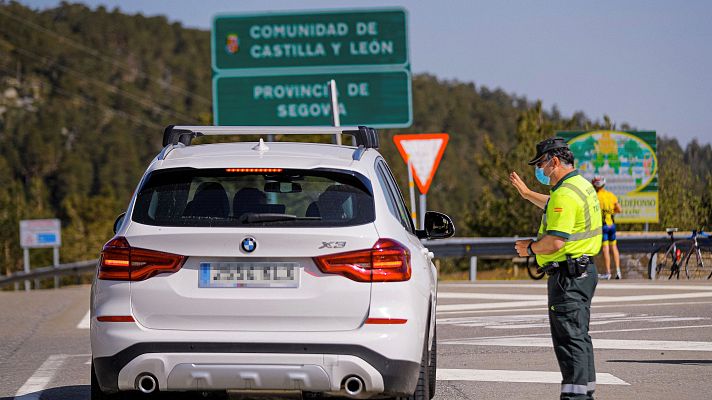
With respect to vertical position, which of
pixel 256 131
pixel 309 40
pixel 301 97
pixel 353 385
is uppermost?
pixel 309 40

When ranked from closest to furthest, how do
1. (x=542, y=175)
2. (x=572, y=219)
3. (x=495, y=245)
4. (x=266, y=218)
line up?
(x=266, y=218) → (x=572, y=219) → (x=542, y=175) → (x=495, y=245)

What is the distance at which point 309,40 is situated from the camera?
24922 millimetres

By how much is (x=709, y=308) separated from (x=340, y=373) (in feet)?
33.7

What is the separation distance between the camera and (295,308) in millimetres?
6047

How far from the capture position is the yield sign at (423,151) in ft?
75.8

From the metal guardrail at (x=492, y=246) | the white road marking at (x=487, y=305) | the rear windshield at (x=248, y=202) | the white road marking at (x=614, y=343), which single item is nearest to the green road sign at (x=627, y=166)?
the metal guardrail at (x=492, y=246)

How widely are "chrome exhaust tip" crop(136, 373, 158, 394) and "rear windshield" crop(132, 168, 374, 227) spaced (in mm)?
764

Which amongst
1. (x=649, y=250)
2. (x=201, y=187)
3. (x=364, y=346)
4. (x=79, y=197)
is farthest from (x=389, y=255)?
(x=79, y=197)

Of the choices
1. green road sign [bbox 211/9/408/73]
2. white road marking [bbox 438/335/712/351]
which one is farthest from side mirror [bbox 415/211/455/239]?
green road sign [bbox 211/9/408/73]

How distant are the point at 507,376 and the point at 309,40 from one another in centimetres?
1636

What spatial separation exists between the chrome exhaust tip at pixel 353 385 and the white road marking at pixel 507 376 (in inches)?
130

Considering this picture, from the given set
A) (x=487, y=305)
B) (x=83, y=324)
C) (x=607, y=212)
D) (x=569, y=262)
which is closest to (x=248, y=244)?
(x=569, y=262)

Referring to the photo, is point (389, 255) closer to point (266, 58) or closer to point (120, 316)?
point (120, 316)

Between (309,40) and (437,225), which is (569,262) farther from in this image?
(309,40)
